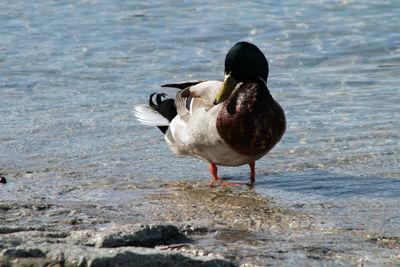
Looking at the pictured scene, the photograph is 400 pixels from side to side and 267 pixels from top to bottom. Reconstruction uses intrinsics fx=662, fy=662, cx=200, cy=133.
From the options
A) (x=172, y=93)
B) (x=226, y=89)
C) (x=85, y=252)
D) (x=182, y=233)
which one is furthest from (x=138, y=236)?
(x=172, y=93)

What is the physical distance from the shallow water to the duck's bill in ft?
2.52

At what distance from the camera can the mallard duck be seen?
4.73m

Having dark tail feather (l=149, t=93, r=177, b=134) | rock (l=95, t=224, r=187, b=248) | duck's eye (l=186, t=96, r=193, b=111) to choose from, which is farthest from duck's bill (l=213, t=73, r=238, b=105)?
rock (l=95, t=224, r=187, b=248)

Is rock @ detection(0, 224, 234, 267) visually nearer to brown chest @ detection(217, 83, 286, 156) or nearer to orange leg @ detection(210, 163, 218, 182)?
brown chest @ detection(217, 83, 286, 156)

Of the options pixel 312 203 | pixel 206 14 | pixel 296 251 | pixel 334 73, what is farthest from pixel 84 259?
pixel 206 14

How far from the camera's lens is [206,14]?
42.2ft

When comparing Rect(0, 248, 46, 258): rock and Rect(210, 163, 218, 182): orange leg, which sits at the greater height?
Rect(0, 248, 46, 258): rock

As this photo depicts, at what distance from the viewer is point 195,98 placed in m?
5.26

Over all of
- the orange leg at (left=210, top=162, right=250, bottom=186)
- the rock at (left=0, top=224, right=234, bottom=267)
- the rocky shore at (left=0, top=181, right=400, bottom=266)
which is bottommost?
the orange leg at (left=210, top=162, right=250, bottom=186)

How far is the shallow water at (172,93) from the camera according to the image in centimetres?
487

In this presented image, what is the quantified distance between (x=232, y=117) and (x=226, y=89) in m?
0.33

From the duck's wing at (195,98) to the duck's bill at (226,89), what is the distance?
109 millimetres

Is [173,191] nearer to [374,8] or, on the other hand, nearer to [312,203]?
[312,203]

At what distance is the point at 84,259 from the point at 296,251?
1223 mm
